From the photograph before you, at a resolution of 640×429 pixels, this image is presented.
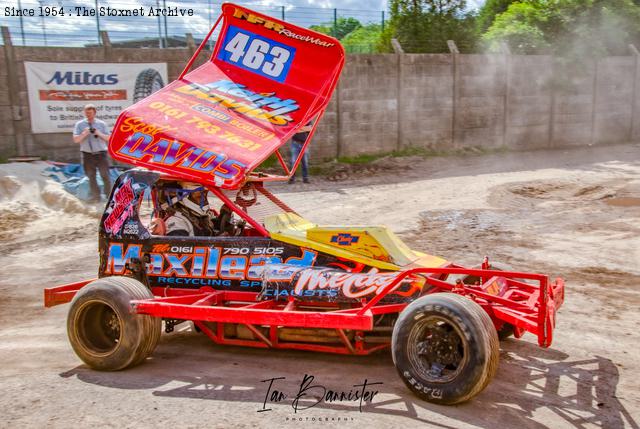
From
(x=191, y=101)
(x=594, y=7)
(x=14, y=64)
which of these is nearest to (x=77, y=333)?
(x=191, y=101)

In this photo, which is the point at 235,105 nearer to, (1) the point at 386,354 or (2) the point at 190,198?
(2) the point at 190,198

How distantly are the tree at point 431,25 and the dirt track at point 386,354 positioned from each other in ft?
25.8

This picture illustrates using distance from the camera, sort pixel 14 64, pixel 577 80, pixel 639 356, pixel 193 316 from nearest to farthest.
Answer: pixel 193 316, pixel 639 356, pixel 14 64, pixel 577 80

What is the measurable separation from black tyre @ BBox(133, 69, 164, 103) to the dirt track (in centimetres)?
354

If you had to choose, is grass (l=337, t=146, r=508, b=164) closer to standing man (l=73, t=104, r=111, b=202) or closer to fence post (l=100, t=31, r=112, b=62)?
fence post (l=100, t=31, r=112, b=62)

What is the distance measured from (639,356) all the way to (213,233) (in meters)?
3.85

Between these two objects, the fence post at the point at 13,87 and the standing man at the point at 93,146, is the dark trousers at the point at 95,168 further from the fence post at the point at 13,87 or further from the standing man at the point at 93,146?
the fence post at the point at 13,87

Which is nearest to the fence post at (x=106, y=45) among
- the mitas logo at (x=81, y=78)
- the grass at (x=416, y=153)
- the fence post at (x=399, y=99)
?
the mitas logo at (x=81, y=78)

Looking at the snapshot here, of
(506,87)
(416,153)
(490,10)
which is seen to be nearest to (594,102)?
(506,87)

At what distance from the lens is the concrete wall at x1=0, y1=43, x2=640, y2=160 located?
1389cm

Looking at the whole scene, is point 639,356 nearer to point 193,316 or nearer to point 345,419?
point 345,419

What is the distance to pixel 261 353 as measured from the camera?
5840mm

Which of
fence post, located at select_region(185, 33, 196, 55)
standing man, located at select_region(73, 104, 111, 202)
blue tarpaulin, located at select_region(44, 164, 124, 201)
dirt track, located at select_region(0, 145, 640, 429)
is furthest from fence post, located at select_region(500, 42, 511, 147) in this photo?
standing man, located at select_region(73, 104, 111, 202)

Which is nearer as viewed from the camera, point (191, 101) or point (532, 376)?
point (532, 376)
